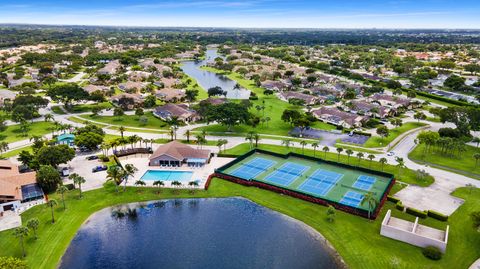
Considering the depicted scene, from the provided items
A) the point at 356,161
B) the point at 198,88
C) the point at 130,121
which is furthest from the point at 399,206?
the point at 198,88

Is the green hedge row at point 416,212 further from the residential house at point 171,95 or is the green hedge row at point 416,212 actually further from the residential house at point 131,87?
the residential house at point 131,87

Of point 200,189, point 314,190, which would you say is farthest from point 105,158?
point 314,190

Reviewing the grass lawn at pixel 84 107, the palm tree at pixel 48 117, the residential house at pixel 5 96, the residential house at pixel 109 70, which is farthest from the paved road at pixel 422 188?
the residential house at pixel 109 70

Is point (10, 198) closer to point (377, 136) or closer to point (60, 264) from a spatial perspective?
point (60, 264)

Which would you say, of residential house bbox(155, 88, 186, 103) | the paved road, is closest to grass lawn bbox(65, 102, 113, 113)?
residential house bbox(155, 88, 186, 103)

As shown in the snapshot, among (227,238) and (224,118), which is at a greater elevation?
(224,118)
